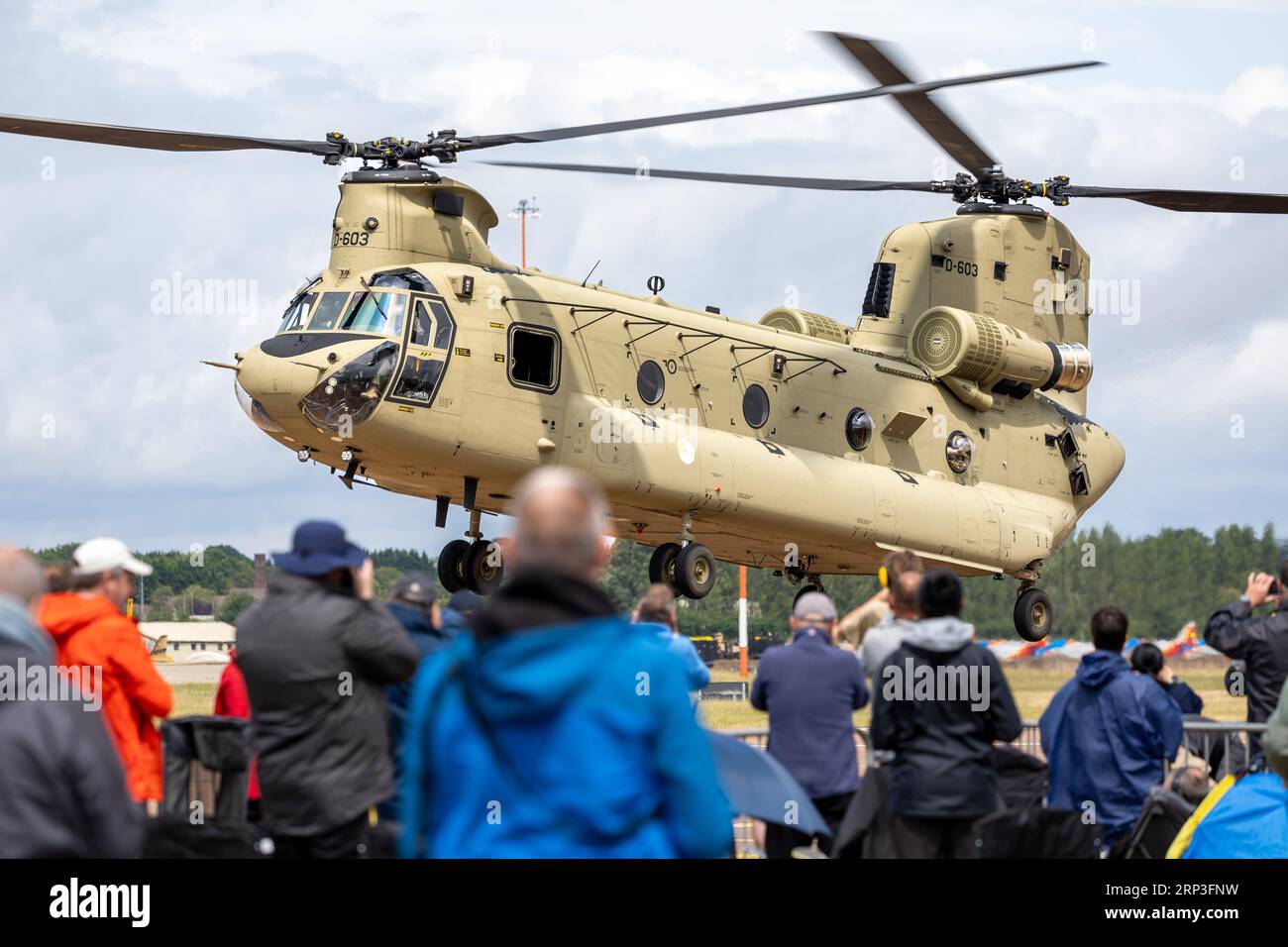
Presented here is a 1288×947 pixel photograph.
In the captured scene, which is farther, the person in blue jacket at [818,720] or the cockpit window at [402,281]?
the cockpit window at [402,281]

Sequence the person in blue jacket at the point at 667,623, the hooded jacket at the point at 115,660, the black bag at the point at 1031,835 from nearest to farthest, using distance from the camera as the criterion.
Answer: the hooded jacket at the point at 115,660
the black bag at the point at 1031,835
the person in blue jacket at the point at 667,623

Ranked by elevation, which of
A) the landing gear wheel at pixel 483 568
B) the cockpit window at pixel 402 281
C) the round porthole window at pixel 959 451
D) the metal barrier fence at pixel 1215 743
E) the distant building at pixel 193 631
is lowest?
the metal barrier fence at pixel 1215 743

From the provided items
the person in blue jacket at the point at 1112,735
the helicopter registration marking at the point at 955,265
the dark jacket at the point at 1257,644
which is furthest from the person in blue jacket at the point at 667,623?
the helicopter registration marking at the point at 955,265

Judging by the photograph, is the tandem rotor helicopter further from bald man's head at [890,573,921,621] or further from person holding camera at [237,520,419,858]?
person holding camera at [237,520,419,858]

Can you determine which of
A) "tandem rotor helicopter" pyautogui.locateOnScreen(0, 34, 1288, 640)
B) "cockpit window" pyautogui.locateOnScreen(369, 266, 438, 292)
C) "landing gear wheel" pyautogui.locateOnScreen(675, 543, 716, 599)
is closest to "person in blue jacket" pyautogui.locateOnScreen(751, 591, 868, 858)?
"tandem rotor helicopter" pyautogui.locateOnScreen(0, 34, 1288, 640)

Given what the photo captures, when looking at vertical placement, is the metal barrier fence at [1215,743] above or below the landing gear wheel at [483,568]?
below

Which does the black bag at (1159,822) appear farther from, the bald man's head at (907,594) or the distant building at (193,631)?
the distant building at (193,631)

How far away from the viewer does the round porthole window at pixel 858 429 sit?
81.7 ft

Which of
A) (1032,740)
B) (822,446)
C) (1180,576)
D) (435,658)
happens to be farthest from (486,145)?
(435,658)

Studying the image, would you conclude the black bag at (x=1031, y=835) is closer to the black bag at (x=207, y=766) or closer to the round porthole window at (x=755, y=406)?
the black bag at (x=207, y=766)

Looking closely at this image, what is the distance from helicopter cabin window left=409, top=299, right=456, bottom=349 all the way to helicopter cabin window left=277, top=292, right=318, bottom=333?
1416 mm

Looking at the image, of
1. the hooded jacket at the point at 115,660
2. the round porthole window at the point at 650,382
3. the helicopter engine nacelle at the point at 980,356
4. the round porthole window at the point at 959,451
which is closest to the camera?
the hooded jacket at the point at 115,660

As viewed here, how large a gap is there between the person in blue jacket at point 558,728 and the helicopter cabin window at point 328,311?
15.7m
